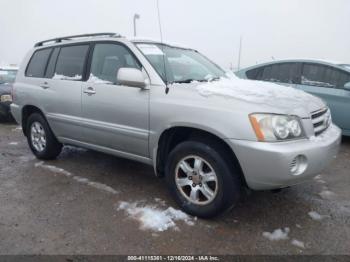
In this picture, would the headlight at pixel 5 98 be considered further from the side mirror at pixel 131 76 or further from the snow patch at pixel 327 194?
the snow patch at pixel 327 194

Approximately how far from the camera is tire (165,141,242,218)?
2918mm

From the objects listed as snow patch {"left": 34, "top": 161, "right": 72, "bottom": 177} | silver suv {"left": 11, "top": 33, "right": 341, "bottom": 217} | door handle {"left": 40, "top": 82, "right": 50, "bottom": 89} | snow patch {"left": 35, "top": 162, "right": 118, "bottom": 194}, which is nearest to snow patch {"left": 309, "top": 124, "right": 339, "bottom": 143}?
silver suv {"left": 11, "top": 33, "right": 341, "bottom": 217}

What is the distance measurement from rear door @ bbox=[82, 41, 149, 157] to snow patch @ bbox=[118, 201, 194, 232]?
0.56m

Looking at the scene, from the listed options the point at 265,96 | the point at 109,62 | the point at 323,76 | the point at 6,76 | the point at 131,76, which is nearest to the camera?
the point at 265,96

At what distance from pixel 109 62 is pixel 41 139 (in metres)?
1.83

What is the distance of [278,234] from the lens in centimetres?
291

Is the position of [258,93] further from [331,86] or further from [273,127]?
[331,86]

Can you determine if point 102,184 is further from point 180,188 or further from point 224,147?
point 224,147

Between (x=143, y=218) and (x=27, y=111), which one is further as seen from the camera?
(x=27, y=111)

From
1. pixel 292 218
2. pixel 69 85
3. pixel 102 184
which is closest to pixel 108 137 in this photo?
pixel 102 184

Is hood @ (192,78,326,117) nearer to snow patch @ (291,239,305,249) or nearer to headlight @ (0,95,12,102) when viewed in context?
snow patch @ (291,239,305,249)

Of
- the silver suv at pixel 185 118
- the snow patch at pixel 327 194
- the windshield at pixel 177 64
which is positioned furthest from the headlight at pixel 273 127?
the snow patch at pixel 327 194

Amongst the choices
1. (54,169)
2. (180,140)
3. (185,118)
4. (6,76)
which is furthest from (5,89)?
(185,118)

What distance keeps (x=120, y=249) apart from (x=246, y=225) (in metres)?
1.15
